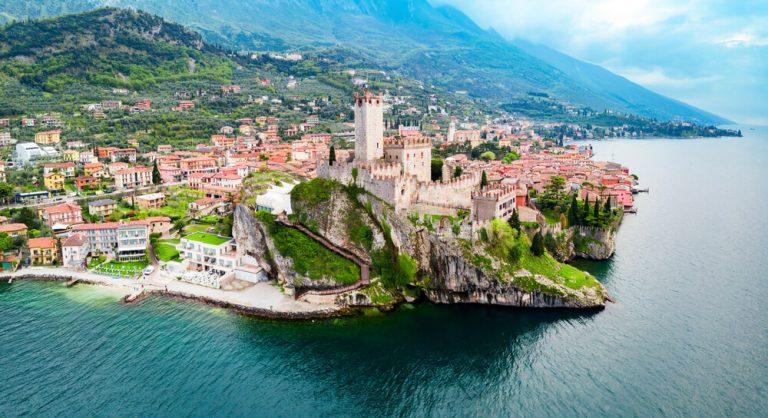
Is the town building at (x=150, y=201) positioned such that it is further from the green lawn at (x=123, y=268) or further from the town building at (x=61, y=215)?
the green lawn at (x=123, y=268)

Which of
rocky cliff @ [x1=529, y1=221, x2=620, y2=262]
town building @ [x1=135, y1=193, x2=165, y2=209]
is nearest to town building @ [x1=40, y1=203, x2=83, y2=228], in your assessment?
town building @ [x1=135, y1=193, x2=165, y2=209]

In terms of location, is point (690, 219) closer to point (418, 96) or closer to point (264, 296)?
point (264, 296)

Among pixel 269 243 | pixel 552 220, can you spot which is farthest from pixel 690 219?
pixel 269 243

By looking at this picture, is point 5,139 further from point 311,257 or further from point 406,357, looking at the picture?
point 406,357

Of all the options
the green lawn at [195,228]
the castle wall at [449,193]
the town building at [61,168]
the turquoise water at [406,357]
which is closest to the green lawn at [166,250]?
the green lawn at [195,228]

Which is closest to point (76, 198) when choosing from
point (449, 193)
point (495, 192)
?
point (449, 193)

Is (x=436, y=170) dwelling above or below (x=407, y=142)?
below
